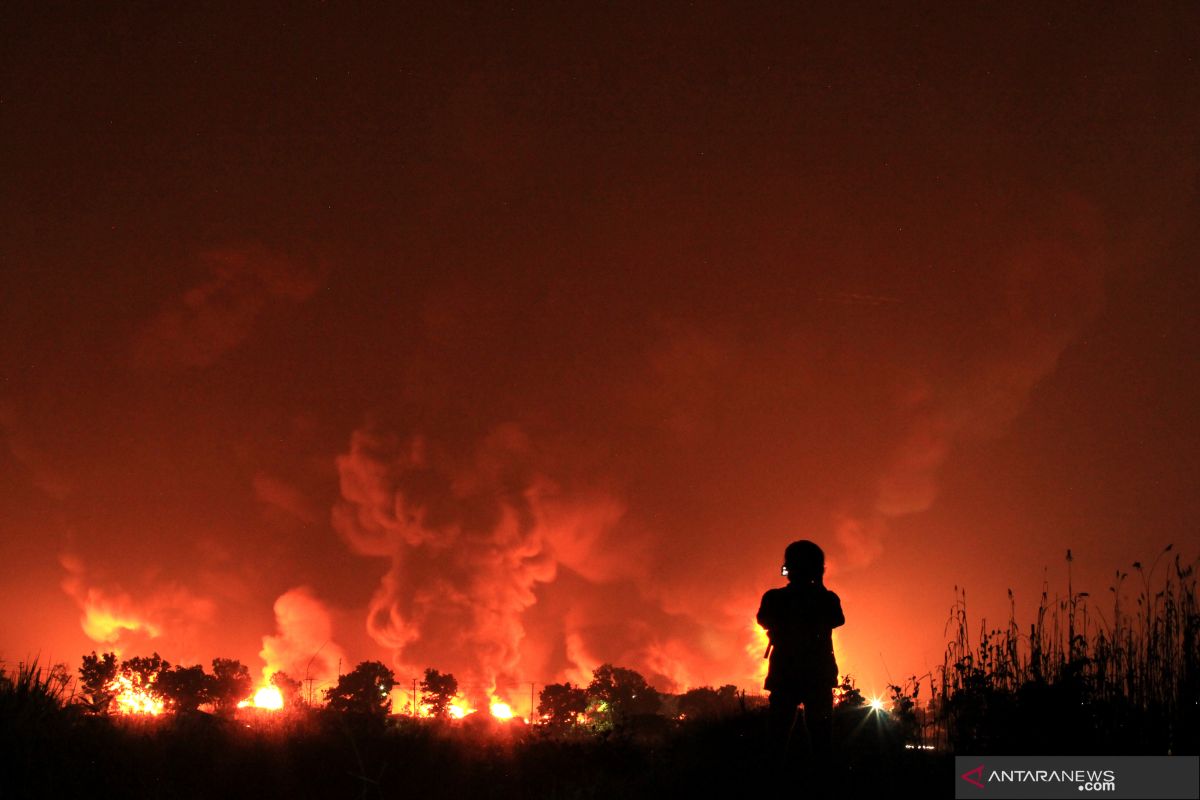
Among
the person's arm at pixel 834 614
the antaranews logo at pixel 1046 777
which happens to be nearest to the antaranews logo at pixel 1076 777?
the antaranews logo at pixel 1046 777

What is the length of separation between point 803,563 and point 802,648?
0.79 meters

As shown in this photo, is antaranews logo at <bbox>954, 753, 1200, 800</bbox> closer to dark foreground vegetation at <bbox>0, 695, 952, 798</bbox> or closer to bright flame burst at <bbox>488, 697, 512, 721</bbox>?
dark foreground vegetation at <bbox>0, 695, 952, 798</bbox>

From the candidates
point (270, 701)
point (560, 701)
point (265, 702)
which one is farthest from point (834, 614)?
point (560, 701)

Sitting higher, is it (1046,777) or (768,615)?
(768,615)

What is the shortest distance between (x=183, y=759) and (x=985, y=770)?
7287 millimetres

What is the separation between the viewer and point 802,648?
862 cm

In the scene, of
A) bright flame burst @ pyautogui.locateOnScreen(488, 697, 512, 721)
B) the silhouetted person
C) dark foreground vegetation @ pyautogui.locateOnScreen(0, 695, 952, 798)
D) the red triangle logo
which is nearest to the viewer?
the red triangle logo

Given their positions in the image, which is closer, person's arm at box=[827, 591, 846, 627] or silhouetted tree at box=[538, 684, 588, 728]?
person's arm at box=[827, 591, 846, 627]

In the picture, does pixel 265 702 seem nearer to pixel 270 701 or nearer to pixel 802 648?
pixel 270 701

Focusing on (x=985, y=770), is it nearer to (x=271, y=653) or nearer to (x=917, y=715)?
(x=917, y=715)

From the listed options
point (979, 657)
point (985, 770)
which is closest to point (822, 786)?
point (985, 770)

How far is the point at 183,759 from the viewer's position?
8914 millimetres

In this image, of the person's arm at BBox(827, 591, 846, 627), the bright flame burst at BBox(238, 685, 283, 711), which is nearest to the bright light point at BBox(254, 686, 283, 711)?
the bright flame burst at BBox(238, 685, 283, 711)

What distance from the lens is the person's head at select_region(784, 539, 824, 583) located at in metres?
8.84
